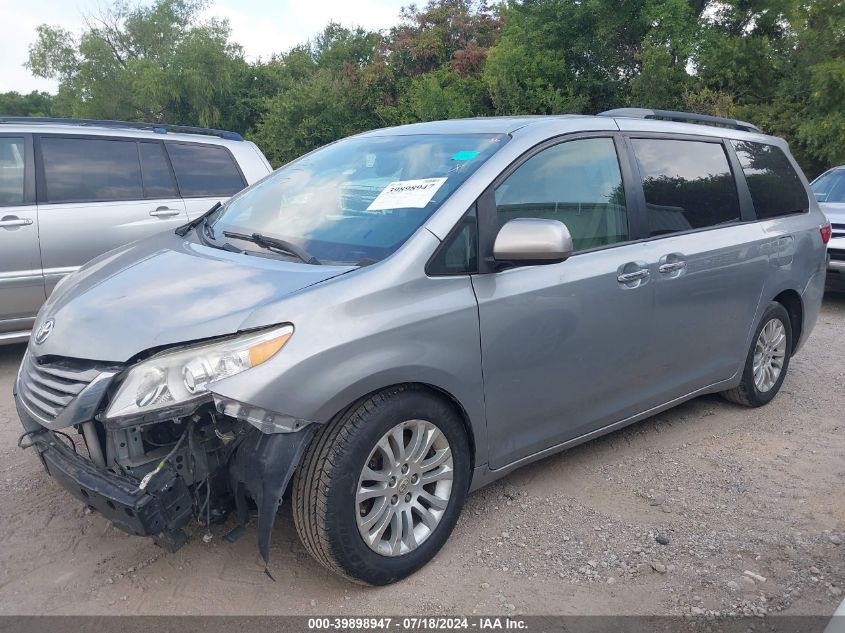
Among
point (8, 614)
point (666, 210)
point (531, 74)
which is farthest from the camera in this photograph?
point (531, 74)

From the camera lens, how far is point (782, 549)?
122 inches

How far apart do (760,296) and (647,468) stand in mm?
1379

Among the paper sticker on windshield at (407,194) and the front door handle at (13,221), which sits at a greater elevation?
the paper sticker on windshield at (407,194)

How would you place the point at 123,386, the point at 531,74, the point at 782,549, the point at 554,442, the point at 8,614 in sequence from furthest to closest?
the point at 531,74, the point at 554,442, the point at 782,549, the point at 8,614, the point at 123,386

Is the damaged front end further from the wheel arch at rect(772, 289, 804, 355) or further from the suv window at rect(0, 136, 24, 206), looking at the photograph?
the wheel arch at rect(772, 289, 804, 355)

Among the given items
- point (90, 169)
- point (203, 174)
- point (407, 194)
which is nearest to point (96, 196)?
point (90, 169)

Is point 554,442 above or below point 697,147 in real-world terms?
below

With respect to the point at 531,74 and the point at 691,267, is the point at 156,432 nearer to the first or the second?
the point at 691,267

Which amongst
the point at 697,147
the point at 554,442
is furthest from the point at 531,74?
the point at 554,442

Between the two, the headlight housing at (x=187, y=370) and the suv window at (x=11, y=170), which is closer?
→ the headlight housing at (x=187, y=370)

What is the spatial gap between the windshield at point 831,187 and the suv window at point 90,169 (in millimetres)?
7787

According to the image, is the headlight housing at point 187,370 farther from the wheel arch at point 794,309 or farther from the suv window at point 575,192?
the wheel arch at point 794,309

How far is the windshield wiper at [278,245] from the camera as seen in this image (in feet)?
9.53

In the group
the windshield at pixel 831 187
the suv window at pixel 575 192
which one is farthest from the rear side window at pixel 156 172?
the windshield at pixel 831 187
